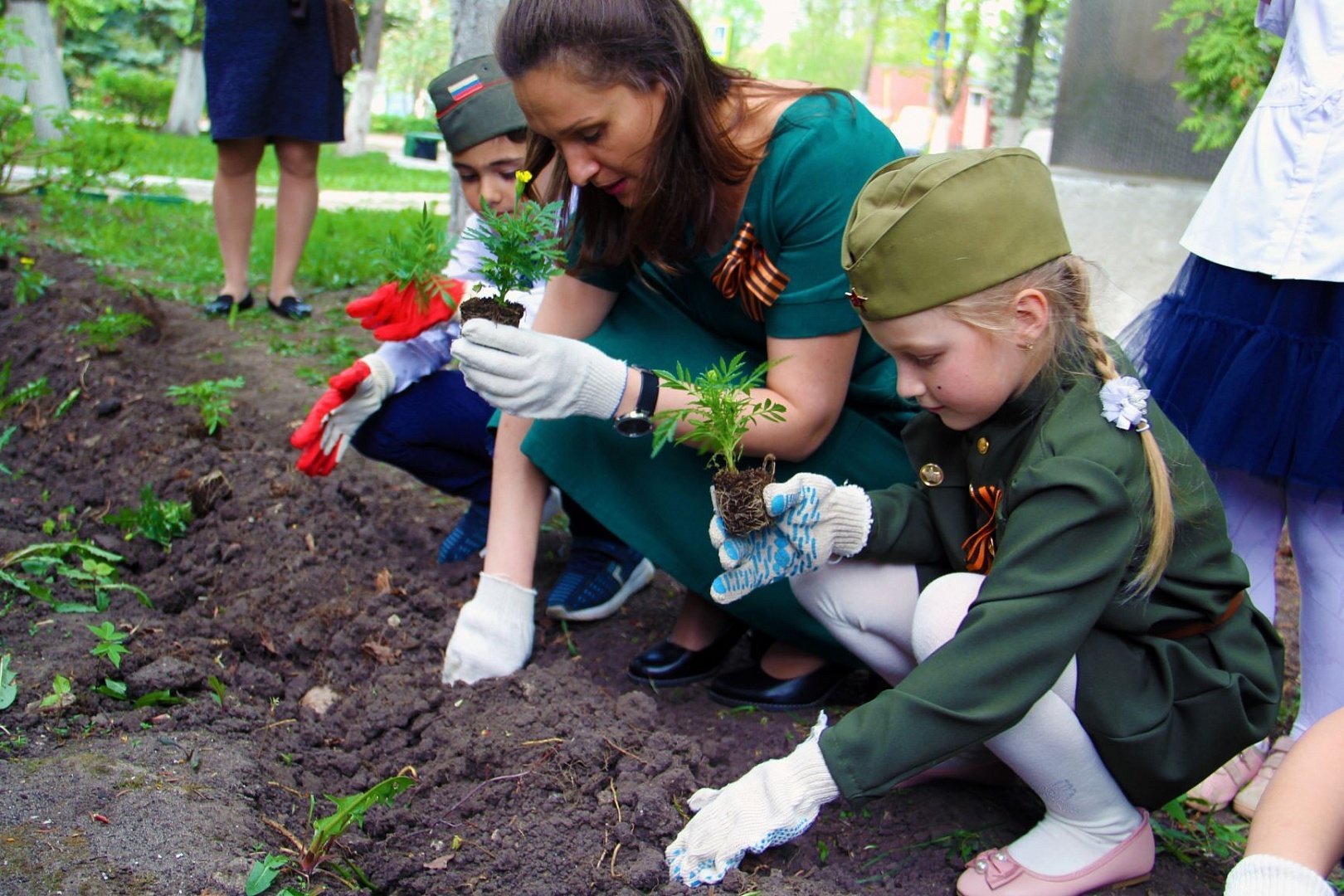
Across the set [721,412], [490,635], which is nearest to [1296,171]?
[721,412]

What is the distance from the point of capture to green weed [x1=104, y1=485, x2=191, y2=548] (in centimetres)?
267

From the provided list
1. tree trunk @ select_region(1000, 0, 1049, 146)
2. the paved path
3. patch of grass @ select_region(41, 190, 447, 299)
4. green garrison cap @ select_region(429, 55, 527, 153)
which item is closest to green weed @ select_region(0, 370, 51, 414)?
patch of grass @ select_region(41, 190, 447, 299)

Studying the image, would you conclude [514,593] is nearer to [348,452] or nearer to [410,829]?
[410,829]

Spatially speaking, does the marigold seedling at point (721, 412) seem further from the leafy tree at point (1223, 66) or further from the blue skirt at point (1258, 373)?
the leafy tree at point (1223, 66)

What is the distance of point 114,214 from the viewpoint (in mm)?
6688

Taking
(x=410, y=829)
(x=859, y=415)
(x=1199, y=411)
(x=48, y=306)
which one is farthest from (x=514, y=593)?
(x=48, y=306)

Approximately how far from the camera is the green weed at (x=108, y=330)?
373cm

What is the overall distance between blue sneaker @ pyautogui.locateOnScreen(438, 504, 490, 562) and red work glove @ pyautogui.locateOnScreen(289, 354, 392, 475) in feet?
1.16

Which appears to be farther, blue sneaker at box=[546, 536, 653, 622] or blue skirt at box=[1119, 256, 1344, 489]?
blue sneaker at box=[546, 536, 653, 622]

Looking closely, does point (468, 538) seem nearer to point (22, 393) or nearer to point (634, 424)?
point (634, 424)

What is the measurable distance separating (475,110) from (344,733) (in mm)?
1391

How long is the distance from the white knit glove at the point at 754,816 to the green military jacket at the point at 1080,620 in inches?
1.8

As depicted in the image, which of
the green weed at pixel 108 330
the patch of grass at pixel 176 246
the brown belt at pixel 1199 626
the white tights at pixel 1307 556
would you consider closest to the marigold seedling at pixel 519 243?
the brown belt at pixel 1199 626

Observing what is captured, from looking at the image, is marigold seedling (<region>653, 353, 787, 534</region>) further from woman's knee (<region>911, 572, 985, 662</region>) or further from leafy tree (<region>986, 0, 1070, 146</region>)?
leafy tree (<region>986, 0, 1070, 146</region>)
